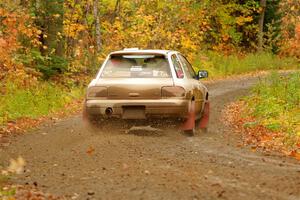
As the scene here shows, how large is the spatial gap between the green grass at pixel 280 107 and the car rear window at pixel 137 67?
283 cm

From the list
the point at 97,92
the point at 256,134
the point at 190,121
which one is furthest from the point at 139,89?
the point at 256,134

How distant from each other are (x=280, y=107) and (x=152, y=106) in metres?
4.74

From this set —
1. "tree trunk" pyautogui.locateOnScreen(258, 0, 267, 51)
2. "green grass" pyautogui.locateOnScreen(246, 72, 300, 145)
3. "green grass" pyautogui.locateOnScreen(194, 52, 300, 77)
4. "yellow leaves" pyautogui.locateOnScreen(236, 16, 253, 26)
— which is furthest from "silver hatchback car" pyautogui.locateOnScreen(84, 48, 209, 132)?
"yellow leaves" pyautogui.locateOnScreen(236, 16, 253, 26)

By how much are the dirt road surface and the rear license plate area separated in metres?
0.40

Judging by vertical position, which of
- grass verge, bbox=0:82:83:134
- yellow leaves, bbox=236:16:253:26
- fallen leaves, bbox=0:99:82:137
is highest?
yellow leaves, bbox=236:16:253:26

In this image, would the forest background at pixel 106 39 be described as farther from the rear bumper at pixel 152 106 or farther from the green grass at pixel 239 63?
the rear bumper at pixel 152 106

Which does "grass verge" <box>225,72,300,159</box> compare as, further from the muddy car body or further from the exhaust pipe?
the exhaust pipe

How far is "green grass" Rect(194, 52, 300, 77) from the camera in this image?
30834 mm

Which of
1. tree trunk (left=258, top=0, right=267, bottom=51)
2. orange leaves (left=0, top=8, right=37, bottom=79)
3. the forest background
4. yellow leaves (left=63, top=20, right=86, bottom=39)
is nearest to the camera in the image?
orange leaves (left=0, top=8, right=37, bottom=79)

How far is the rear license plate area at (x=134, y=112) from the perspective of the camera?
36.0 feet

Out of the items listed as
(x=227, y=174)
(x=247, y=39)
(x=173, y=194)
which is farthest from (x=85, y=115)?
(x=247, y=39)

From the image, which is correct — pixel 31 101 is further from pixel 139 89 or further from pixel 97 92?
pixel 139 89

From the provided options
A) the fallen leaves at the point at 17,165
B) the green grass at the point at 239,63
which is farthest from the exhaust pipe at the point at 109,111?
the green grass at the point at 239,63

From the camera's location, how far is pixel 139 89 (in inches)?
432
